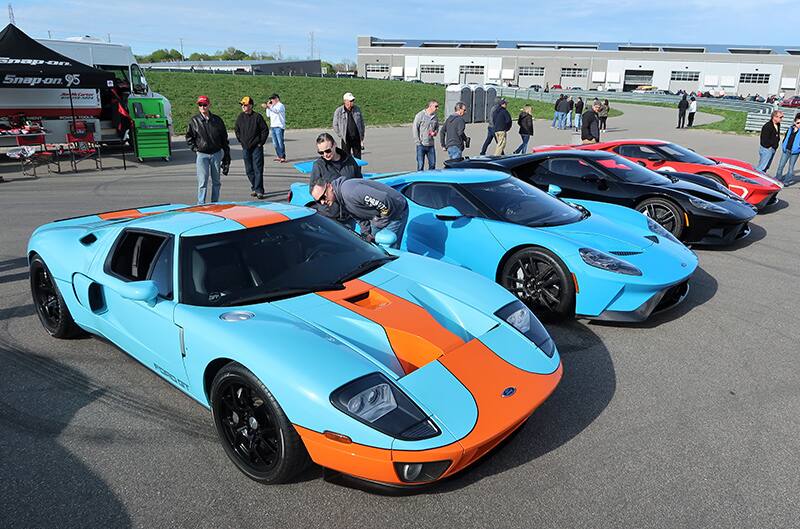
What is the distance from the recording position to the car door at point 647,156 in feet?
31.3

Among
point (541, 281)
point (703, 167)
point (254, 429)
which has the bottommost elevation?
point (254, 429)

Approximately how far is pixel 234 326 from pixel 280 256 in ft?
2.45

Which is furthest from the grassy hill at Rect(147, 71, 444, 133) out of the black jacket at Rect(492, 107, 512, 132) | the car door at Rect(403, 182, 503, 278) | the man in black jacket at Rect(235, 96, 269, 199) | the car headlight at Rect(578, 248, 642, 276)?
the car headlight at Rect(578, 248, 642, 276)

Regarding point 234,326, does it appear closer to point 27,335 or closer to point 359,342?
point 359,342

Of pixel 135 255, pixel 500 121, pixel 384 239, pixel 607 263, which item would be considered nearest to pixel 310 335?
pixel 384 239

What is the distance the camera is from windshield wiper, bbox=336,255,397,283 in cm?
Answer: 365

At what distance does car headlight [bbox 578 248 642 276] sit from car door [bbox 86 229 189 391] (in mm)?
3151

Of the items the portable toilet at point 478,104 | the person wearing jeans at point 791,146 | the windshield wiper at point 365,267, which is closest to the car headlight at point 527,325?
the windshield wiper at point 365,267

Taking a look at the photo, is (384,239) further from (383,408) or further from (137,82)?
(137,82)

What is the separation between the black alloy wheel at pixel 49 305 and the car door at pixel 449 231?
301cm

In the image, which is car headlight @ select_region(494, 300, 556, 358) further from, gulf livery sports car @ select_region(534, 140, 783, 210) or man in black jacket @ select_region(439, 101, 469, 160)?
man in black jacket @ select_region(439, 101, 469, 160)

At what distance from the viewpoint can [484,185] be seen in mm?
5672

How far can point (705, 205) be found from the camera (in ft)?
23.4

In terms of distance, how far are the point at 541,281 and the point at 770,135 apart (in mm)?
10199
